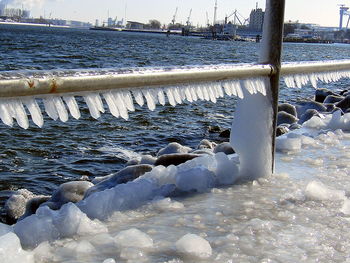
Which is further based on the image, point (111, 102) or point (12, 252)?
point (111, 102)

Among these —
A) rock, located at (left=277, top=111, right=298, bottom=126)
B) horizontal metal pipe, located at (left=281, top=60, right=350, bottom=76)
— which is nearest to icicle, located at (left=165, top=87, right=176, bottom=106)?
horizontal metal pipe, located at (left=281, top=60, right=350, bottom=76)

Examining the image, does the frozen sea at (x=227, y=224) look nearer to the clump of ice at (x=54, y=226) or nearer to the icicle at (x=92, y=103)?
the clump of ice at (x=54, y=226)

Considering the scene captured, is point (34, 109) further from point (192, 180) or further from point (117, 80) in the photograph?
point (192, 180)

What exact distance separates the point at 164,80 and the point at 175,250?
65 centimetres

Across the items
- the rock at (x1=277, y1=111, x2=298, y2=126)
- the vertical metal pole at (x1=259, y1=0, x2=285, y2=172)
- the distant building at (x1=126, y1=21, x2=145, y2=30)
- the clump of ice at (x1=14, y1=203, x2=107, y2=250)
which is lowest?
the rock at (x1=277, y1=111, x2=298, y2=126)

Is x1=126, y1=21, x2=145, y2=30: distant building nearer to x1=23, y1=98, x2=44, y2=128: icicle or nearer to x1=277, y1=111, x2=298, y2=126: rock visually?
x1=277, y1=111, x2=298, y2=126: rock

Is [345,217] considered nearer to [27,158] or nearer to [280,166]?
[280,166]

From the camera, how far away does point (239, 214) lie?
2.41 m

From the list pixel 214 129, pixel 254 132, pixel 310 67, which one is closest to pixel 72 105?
pixel 254 132

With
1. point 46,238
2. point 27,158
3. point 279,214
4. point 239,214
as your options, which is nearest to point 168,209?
point 239,214

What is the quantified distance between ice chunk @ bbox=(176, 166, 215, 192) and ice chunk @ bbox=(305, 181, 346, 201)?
1.65 feet

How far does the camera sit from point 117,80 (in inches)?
76.9

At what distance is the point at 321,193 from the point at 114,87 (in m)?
1.25

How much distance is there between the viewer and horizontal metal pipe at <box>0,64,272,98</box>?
1.62 m
